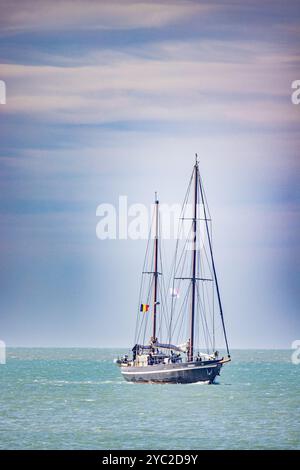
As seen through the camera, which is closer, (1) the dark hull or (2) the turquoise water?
(2) the turquoise water

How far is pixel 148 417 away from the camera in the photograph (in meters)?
41.8

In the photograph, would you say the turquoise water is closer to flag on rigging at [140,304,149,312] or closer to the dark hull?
the dark hull

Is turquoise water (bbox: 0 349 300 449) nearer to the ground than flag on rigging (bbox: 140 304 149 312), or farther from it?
nearer to the ground

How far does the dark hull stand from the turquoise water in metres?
0.36

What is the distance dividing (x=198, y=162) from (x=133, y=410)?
11.9m

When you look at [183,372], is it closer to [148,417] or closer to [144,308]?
[144,308]

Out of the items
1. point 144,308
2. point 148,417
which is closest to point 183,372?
point 144,308

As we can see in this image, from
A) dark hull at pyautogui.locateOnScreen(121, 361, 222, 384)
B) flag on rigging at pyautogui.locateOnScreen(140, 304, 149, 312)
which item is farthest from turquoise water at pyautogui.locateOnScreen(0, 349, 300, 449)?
flag on rigging at pyautogui.locateOnScreen(140, 304, 149, 312)

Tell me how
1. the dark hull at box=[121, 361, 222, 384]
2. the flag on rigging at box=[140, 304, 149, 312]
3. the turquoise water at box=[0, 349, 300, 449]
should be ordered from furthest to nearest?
the flag on rigging at box=[140, 304, 149, 312] < the dark hull at box=[121, 361, 222, 384] < the turquoise water at box=[0, 349, 300, 449]

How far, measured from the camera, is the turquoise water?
35938mm

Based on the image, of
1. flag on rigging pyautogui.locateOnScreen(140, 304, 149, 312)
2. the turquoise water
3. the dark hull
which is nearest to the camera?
the turquoise water

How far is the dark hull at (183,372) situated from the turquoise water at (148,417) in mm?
357
